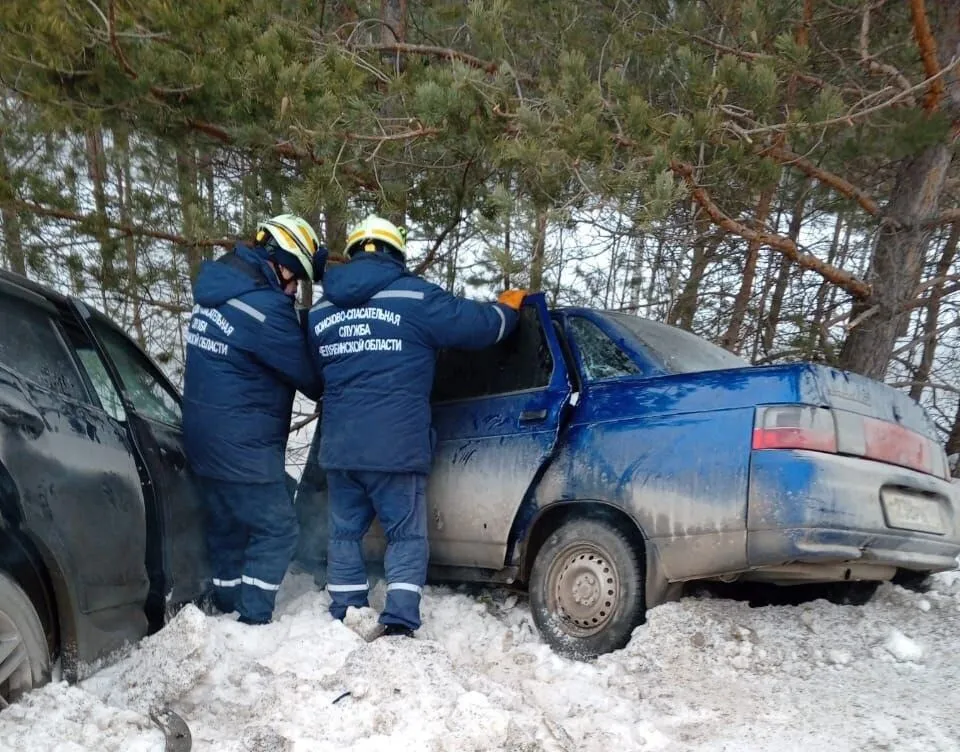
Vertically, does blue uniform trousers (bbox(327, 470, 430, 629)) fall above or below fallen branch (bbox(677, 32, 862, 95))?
below

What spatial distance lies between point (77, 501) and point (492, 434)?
6.60 ft

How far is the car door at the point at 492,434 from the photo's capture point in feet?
13.2

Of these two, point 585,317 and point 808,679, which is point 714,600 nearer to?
point 808,679

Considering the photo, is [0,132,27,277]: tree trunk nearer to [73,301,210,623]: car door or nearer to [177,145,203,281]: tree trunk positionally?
[177,145,203,281]: tree trunk

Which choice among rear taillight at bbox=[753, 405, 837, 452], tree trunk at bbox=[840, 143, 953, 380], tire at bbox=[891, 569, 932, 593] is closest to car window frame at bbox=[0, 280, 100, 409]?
rear taillight at bbox=[753, 405, 837, 452]

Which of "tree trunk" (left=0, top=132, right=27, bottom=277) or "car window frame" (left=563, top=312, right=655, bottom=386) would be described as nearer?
"car window frame" (left=563, top=312, right=655, bottom=386)

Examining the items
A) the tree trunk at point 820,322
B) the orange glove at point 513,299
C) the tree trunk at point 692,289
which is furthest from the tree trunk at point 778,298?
the orange glove at point 513,299

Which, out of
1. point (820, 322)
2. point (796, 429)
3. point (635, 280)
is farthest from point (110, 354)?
point (635, 280)

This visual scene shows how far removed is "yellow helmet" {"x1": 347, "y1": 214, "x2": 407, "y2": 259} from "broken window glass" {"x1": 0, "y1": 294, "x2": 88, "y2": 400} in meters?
1.51

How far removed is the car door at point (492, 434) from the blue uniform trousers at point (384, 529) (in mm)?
280

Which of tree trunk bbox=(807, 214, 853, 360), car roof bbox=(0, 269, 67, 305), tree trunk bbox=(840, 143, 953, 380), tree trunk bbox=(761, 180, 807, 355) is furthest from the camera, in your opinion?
tree trunk bbox=(761, 180, 807, 355)

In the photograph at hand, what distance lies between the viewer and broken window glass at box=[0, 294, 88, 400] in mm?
2980

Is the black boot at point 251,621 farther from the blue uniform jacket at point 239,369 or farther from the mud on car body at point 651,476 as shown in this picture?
the mud on car body at point 651,476

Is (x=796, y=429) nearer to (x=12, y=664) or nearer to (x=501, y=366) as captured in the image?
(x=501, y=366)
